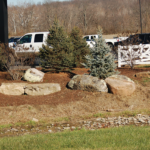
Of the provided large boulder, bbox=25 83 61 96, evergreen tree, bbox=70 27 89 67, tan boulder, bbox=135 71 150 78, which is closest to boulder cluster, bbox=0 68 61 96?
large boulder, bbox=25 83 61 96

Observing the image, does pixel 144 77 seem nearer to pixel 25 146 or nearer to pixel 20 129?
pixel 20 129

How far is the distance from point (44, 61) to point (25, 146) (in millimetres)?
6596

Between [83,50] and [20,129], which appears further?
[83,50]

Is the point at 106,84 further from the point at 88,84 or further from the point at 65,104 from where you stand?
the point at 65,104

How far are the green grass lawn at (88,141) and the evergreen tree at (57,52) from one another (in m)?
5.63

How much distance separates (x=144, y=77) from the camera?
10.6m

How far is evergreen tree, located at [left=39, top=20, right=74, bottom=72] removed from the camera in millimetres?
10570

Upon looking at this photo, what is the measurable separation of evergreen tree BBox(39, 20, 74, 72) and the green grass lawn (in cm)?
563

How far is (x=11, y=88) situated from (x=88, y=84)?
2.65 metres

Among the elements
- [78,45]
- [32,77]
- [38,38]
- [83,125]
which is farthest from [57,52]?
[38,38]

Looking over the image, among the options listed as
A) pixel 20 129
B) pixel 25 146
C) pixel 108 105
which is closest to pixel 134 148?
pixel 25 146

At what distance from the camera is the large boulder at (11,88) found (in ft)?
29.2

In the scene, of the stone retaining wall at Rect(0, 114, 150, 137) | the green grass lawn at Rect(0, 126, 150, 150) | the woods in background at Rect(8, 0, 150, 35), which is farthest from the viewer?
the woods in background at Rect(8, 0, 150, 35)

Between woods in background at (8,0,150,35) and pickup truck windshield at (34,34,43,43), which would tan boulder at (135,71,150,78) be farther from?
woods in background at (8,0,150,35)
